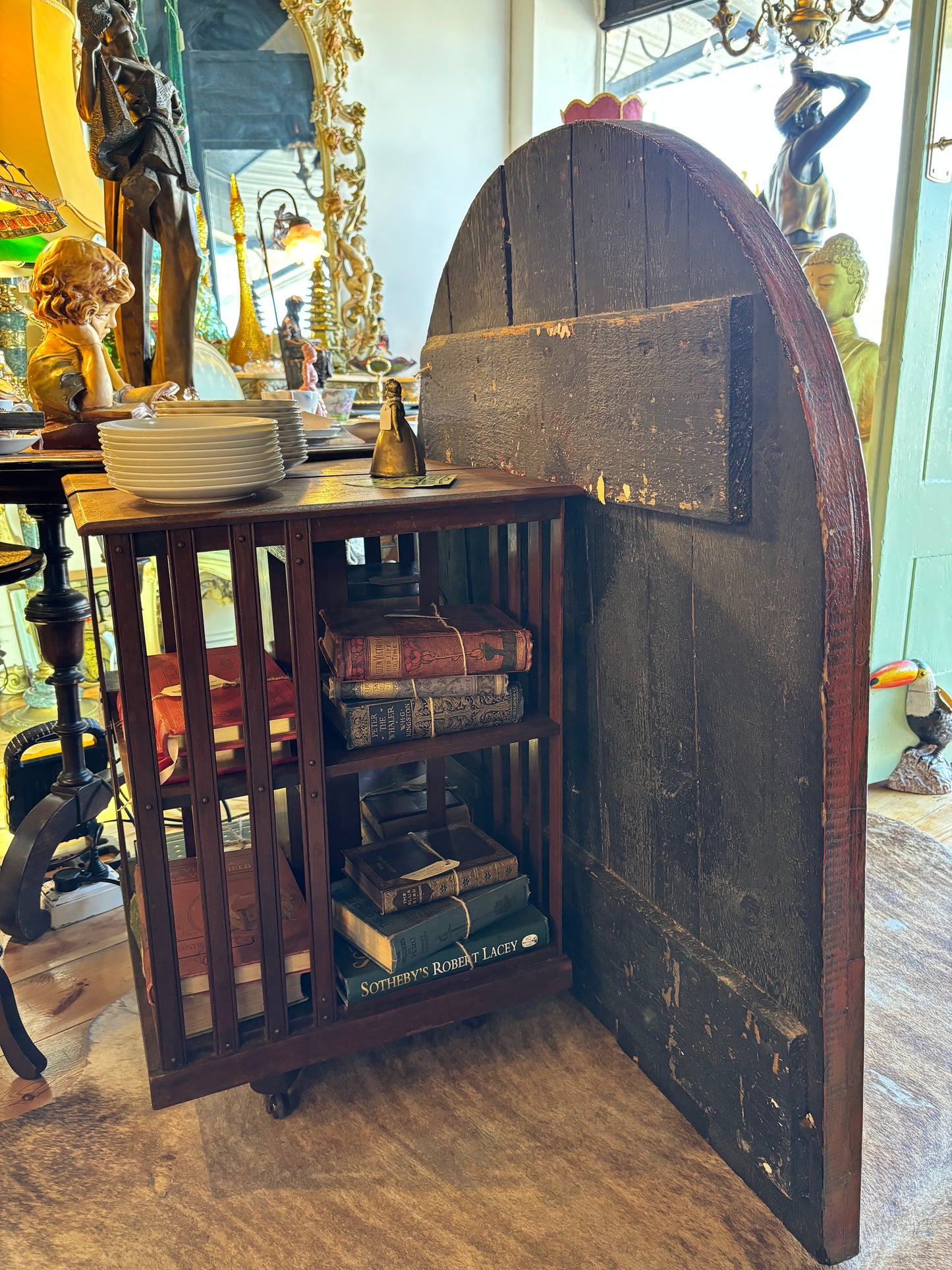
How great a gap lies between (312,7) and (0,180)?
243cm

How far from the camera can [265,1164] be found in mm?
1209

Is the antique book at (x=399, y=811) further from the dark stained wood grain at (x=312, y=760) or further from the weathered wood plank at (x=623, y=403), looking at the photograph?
the weathered wood plank at (x=623, y=403)

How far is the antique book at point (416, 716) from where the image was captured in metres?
1.25

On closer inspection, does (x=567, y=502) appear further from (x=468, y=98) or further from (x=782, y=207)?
(x=468, y=98)

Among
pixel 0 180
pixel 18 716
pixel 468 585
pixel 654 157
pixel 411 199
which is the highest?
pixel 411 199

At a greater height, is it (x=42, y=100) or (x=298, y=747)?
(x=42, y=100)

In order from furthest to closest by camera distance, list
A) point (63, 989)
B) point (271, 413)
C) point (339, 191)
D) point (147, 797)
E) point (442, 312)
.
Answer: point (339, 191) → point (442, 312) → point (63, 989) → point (271, 413) → point (147, 797)

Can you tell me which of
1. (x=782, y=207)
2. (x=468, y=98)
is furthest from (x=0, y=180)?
(x=468, y=98)

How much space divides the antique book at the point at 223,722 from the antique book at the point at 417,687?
0.24ft

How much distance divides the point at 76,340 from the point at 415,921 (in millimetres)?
1297

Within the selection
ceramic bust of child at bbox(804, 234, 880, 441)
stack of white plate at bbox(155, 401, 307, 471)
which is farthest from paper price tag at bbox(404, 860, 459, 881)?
ceramic bust of child at bbox(804, 234, 880, 441)

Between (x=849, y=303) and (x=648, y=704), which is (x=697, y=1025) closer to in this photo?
(x=648, y=704)

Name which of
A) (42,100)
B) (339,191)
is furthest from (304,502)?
(339,191)

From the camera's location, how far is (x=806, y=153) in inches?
91.1
